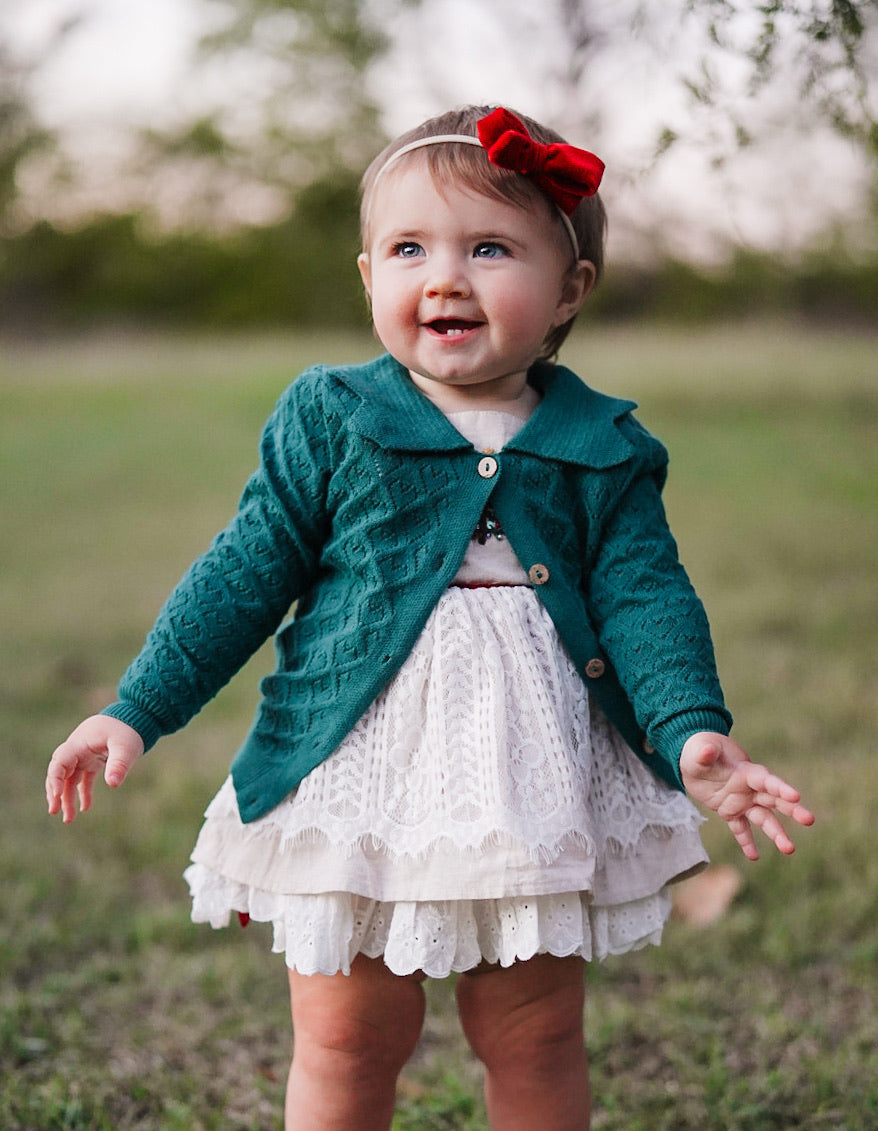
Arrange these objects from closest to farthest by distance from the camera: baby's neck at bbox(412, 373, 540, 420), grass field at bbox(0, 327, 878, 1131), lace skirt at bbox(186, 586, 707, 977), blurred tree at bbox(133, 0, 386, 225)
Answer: lace skirt at bbox(186, 586, 707, 977), baby's neck at bbox(412, 373, 540, 420), grass field at bbox(0, 327, 878, 1131), blurred tree at bbox(133, 0, 386, 225)

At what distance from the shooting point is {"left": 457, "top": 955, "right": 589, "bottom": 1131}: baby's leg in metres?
1.66

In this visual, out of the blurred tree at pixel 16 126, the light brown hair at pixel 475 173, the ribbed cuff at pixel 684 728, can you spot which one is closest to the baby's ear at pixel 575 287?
the light brown hair at pixel 475 173

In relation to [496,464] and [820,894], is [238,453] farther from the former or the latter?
[496,464]

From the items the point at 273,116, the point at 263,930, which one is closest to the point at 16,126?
the point at 273,116

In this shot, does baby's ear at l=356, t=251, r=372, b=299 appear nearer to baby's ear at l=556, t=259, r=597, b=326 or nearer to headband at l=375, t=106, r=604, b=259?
headband at l=375, t=106, r=604, b=259

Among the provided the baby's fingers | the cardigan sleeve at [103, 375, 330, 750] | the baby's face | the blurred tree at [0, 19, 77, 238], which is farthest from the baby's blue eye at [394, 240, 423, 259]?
the blurred tree at [0, 19, 77, 238]

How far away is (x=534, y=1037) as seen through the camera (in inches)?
65.3

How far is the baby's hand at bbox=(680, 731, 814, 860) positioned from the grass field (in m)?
0.85

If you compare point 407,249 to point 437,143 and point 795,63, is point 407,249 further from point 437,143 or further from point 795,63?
point 795,63

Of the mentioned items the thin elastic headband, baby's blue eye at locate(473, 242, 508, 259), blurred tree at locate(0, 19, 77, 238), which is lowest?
baby's blue eye at locate(473, 242, 508, 259)

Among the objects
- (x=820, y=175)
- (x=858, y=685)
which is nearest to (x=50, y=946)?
(x=858, y=685)

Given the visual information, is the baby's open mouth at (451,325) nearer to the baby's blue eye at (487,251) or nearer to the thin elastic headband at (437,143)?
the baby's blue eye at (487,251)

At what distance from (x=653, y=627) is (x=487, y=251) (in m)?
0.53

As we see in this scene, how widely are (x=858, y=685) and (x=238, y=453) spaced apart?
5583mm
